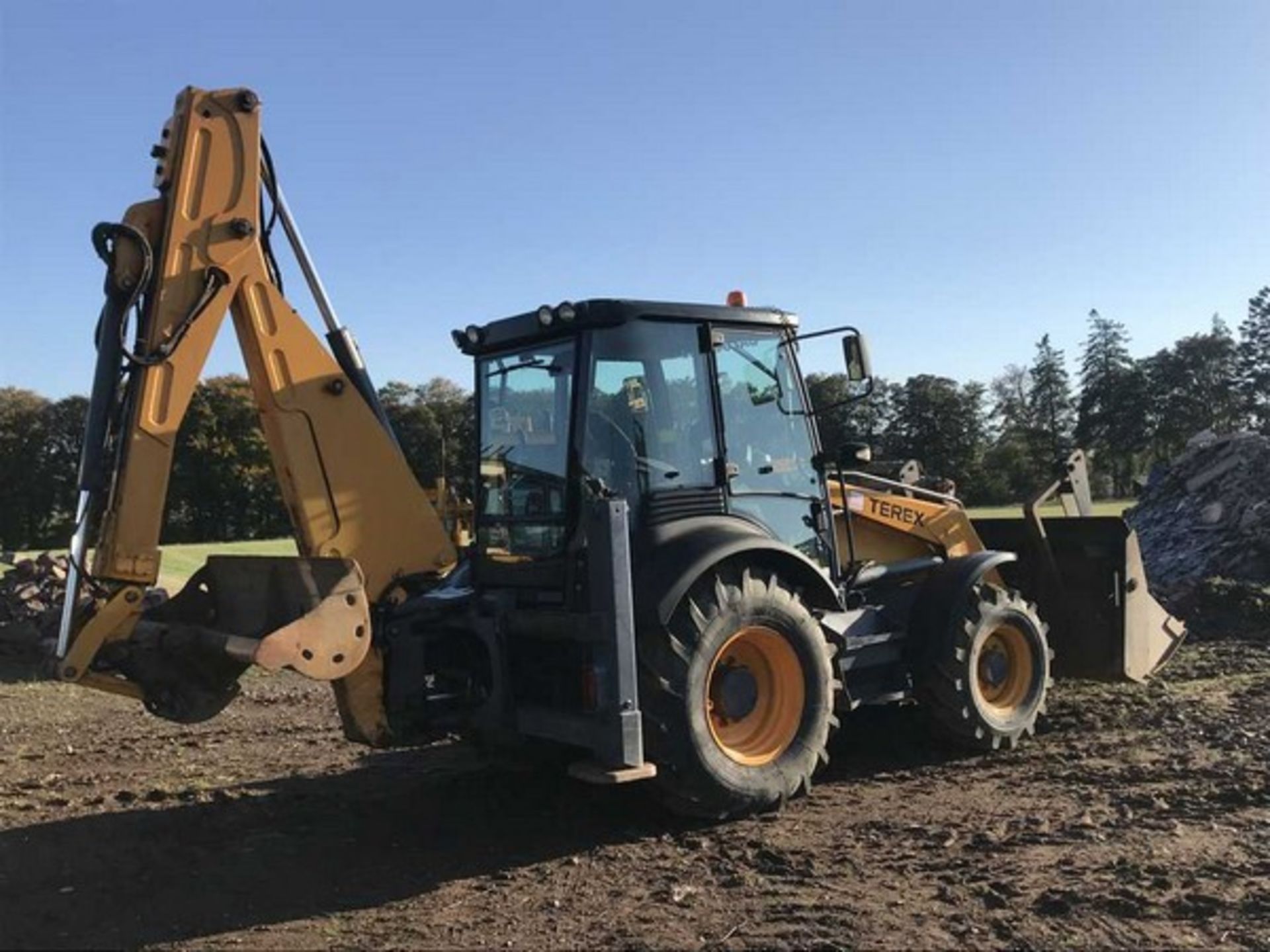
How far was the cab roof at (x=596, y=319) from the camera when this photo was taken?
→ 6035mm

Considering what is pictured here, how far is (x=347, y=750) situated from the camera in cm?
824

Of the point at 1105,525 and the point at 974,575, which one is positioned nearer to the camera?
the point at 974,575

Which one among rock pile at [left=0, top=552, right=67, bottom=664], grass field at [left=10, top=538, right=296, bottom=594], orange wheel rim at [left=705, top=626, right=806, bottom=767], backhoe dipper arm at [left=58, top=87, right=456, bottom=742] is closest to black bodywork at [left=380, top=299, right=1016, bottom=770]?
backhoe dipper arm at [left=58, top=87, right=456, bottom=742]

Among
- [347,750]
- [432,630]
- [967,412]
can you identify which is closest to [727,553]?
[432,630]

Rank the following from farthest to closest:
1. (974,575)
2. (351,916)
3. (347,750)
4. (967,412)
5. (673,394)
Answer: (967,412)
(347,750)
(974,575)
(673,394)
(351,916)

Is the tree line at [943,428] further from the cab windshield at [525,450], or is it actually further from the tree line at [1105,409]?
the cab windshield at [525,450]

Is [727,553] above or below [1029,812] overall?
above

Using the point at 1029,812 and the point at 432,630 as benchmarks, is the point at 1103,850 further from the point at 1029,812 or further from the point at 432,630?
the point at 432,630

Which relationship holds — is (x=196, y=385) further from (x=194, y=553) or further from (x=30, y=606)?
(x=194, y=553)

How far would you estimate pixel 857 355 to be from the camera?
660cm

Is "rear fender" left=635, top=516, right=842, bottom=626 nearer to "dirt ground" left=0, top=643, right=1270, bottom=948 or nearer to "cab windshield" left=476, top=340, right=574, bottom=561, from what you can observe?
"cab windshield" left=476, top=340, right=574, bottom=561

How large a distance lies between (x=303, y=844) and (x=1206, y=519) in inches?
526

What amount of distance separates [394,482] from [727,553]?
2.04 m

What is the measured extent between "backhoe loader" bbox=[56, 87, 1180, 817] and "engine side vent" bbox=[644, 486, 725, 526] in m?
0.02
